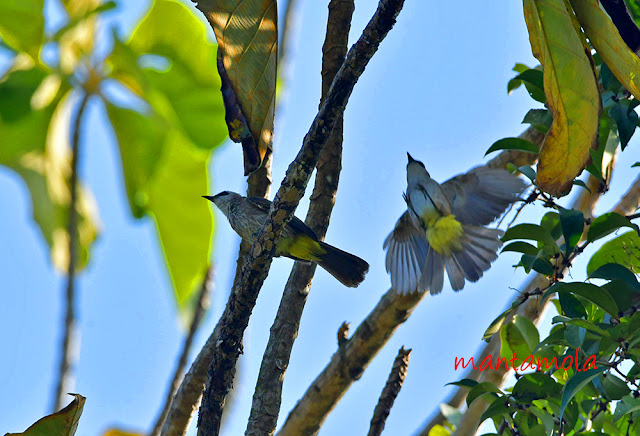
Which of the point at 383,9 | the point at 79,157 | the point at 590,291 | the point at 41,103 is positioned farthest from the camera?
the point at 41,103

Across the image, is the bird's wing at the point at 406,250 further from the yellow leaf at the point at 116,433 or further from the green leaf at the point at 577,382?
the green leaf at the point at 577,382

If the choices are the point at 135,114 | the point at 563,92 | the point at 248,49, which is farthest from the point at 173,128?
the point at 563,92

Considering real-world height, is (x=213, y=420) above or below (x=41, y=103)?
below

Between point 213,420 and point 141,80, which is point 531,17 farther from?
point 141,80

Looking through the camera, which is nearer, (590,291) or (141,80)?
(590,291)

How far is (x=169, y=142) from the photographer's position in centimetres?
387

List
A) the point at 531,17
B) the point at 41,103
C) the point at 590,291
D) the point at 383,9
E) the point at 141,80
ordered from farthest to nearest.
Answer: the point at 41,103, the point at 141,80, the point at 590,291, the point at 383,9, the point at 531,17

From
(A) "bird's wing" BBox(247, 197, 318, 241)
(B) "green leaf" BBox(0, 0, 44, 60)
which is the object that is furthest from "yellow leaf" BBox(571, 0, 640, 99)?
(B) "green leaf" BBox(0, 0, 44, 60)

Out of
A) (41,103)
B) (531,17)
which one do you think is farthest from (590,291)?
(41,103)

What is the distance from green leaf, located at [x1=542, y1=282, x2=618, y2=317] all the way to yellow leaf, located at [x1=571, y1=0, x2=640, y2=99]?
2.51 feet

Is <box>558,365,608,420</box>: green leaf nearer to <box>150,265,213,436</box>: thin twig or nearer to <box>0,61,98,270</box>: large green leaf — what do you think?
<box>150,265,213,436</box>: thin twig

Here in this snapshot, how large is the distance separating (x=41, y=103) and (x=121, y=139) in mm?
A: 638

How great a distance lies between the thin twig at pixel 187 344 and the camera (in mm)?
2645

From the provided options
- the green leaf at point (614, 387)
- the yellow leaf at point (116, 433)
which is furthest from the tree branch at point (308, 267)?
the green leaf at point (614, 387)
